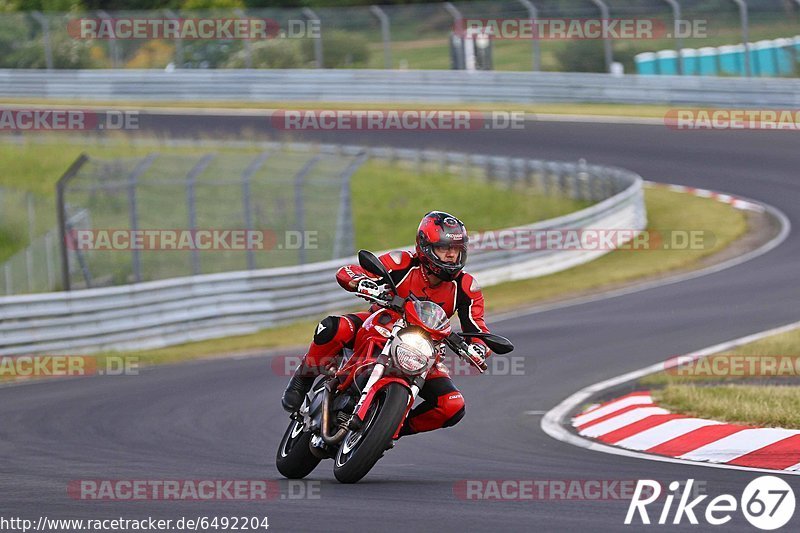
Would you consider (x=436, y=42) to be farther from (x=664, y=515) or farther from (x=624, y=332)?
(x=664, y=515)

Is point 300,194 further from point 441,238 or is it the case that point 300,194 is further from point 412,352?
point 412,352

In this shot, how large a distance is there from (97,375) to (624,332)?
672 cm

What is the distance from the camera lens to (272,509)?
702 centimetres

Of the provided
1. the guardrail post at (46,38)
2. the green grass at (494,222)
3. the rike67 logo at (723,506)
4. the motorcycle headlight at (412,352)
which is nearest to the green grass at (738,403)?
the rike67 logo at (723,506)

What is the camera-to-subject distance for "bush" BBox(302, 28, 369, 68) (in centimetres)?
3691

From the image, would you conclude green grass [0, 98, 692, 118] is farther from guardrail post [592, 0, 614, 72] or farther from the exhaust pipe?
the exhaust pipe

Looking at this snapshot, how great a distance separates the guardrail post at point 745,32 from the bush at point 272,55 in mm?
13049

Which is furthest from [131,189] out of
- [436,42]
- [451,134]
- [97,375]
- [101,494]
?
[436,42]

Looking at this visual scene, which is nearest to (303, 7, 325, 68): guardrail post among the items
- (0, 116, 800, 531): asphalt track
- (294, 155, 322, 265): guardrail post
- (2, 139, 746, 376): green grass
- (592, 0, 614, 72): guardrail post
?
(2, 139, 746, 376): green grass

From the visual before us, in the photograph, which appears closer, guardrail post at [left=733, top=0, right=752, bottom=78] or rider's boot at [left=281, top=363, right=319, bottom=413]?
rider's boot at [left=281, top=363, right=319, bottom=413]

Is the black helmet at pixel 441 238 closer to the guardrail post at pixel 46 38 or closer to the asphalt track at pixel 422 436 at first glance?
the asphalt track at pixel 422 436

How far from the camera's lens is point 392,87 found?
36.5 m

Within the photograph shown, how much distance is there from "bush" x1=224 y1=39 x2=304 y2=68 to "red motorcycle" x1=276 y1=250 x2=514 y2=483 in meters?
30.2

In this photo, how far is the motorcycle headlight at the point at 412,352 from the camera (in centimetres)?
778
